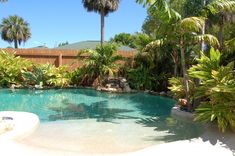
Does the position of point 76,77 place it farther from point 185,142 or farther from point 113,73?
point 185,142

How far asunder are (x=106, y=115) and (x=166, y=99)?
5.64 m

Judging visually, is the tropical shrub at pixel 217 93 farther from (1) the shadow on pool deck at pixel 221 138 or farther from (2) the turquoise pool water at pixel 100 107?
(2) the turquoise pool water at pixel 100 107

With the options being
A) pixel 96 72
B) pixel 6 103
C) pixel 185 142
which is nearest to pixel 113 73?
pixel 96 72

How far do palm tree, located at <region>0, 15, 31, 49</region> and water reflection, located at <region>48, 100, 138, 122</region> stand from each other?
88.0ft

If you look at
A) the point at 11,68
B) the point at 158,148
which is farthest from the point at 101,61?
the point at 158,148

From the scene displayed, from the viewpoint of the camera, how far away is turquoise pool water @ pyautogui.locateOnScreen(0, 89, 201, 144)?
9.86 m

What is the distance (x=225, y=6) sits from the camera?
10422 millimetres

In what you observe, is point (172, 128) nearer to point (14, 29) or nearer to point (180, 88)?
point (180, 88)

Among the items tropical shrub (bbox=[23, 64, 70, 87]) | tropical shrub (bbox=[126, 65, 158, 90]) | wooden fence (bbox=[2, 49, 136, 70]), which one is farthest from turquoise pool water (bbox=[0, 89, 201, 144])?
wooden fence (bbox=[2, 49, 136, 70])

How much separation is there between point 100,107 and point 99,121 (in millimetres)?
3070

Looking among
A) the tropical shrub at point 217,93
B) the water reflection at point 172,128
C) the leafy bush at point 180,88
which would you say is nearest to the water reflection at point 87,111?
the water reflection at point 172,128

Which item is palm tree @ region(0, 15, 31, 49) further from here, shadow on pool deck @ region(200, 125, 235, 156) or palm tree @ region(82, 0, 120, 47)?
shadow on pool deck @ region(200, 125, 235, 156)

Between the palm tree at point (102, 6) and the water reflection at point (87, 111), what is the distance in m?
12.7

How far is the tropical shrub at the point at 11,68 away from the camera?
1947cm
